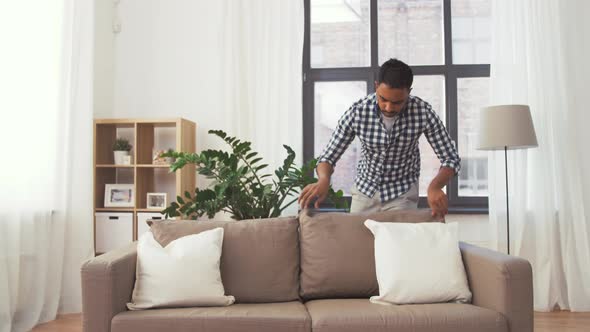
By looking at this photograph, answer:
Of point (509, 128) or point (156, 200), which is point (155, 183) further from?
point (509, 128)

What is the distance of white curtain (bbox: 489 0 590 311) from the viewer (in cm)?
391

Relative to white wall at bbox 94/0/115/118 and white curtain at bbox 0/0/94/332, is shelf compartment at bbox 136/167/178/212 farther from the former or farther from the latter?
white wall at bbox 94/0/115/118

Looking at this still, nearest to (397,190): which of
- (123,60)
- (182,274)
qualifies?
(182,274)

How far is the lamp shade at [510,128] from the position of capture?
3588mm

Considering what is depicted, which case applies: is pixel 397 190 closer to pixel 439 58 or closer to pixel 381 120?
pixel 381 120

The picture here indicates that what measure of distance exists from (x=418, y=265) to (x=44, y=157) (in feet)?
8.15

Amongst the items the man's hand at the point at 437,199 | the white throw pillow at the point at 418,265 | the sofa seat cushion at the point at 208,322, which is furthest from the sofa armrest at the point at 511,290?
the sofa seat cushion at the point at 208,322

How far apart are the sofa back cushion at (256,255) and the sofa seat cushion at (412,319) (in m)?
0.32

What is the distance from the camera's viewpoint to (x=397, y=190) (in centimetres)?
265

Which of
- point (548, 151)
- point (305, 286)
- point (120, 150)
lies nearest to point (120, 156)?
point (120, 150)

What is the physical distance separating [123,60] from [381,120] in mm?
2693

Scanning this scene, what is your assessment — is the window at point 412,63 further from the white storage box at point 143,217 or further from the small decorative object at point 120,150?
the small decorative object at point 120,150

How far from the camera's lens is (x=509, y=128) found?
360 cm

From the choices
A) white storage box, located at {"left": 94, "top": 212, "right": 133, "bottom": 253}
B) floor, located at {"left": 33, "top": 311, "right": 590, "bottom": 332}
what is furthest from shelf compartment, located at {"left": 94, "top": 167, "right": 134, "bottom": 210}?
floor, located at {"left": 33, "top": 311, "right": 590, "bottom": 332}
